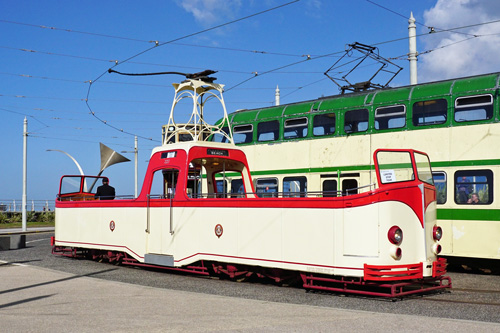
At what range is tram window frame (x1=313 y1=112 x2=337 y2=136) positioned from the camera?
57.6ft

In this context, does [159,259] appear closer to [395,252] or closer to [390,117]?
[395,252]

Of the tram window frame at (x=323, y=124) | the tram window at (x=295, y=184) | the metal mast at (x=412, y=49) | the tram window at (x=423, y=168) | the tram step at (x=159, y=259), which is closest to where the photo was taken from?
the tram window at (x=423, y=168)

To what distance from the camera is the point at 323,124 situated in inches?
699

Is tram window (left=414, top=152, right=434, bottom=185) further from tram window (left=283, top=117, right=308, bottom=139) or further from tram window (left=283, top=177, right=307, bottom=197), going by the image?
tram window (left=283, top=117, right=308, bottom=139)

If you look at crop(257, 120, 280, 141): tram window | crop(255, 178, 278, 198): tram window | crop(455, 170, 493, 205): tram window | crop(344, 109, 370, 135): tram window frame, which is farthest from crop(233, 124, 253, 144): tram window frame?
crop(455, 170, 493, 205): tram window

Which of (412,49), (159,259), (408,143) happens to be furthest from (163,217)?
(412,49)

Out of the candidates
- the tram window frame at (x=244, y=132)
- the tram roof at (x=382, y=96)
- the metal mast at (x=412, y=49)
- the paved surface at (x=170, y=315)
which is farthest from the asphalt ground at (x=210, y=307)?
the metal mast at (x=412, y=49)

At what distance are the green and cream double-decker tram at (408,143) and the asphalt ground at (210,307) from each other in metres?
1.64

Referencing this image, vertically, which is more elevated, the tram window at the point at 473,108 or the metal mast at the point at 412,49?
the metal mast at the point at 412,49

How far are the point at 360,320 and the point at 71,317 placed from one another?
13.6ft

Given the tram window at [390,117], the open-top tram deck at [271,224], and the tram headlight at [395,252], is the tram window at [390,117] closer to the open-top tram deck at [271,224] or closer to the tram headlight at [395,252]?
the open-top tram deck at [271,224]

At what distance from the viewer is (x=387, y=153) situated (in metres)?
11.1

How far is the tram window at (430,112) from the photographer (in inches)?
609

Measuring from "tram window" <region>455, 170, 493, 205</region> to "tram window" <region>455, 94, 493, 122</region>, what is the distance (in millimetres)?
1334
